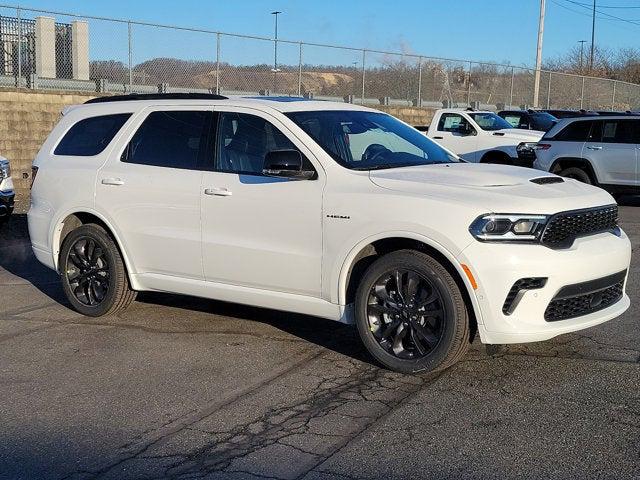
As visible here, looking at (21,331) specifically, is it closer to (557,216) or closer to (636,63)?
(557,216)

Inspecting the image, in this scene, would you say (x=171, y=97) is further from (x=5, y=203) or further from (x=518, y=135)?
(x=518, y=135)

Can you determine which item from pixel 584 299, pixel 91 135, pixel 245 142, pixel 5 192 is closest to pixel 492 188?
pixel 584 299

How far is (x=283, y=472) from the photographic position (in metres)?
4.25

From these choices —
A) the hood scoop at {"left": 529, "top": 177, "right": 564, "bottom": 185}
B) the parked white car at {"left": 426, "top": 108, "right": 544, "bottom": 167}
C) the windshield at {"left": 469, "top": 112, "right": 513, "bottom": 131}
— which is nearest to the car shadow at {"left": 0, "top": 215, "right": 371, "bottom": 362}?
the hood scoop at {"left": 529, "top": 177, "right": 564, "bottom": 185}

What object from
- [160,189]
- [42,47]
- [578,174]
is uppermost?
[42,47]

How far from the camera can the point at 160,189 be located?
6902mm

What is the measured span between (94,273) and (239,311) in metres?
1.29

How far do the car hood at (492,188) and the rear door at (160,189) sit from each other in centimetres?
158

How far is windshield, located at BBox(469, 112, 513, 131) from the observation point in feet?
67.2

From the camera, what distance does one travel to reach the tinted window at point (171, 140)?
689 centimetres

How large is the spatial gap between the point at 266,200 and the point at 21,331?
2.42 m

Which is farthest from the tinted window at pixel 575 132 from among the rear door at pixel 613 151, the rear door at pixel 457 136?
the rear door at pixel 457 136

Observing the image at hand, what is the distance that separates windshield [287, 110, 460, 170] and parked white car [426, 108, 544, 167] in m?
12.8

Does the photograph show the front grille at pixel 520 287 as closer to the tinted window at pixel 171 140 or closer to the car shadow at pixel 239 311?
the car shadow at pixel 239 311
